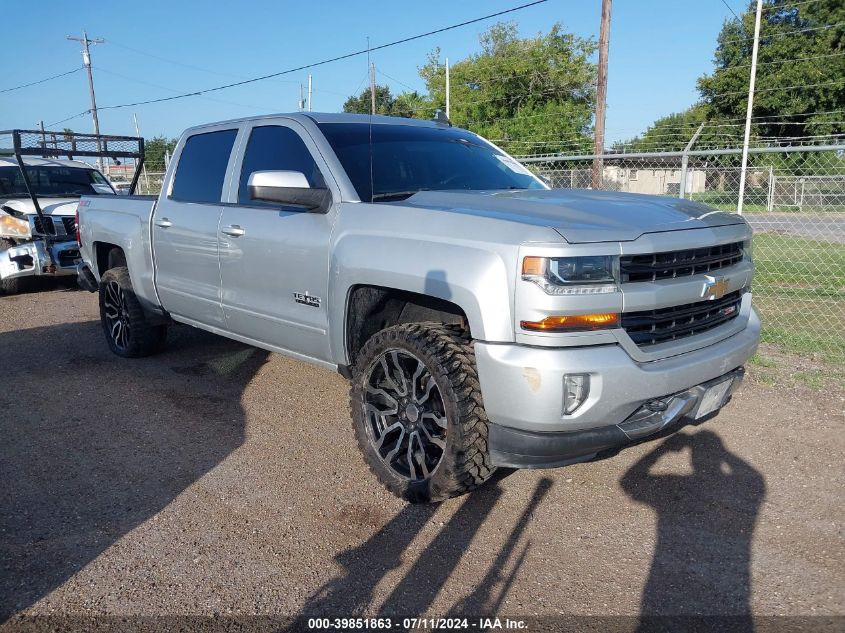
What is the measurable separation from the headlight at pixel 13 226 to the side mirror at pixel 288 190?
7.45m

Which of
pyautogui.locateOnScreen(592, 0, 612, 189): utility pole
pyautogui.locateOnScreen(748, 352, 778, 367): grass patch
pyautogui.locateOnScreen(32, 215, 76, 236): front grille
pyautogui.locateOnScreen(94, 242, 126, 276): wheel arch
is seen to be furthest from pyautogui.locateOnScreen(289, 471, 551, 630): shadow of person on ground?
pyautogui.locateOnScreen(592, 0, 612, 189): utility pole

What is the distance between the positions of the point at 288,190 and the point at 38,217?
7.30 meters

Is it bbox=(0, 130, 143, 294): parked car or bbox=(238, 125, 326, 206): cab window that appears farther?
bbox=(0, 130, 143, 294): parked car

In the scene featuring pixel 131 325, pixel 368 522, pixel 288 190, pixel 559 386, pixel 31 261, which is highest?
pixel 288 190

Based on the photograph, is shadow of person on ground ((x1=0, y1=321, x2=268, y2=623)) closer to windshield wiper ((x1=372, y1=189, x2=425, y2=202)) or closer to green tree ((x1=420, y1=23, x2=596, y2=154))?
windshield wiper ((x1=372, y1=189, x2=425, y2=202))

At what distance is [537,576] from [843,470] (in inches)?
84.8

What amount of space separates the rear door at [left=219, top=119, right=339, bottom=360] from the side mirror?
3.0 inches

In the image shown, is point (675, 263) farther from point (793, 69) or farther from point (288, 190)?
point (793, 69)

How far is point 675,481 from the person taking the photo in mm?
3762

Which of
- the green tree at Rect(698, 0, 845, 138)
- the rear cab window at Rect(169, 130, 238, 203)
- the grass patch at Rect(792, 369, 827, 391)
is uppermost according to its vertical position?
the green tree at Rect(698, 0, 845, 138)

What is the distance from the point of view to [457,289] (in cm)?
310

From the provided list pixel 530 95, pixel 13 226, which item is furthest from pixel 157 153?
pixel 13 226

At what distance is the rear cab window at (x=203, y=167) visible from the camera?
489 centimetres

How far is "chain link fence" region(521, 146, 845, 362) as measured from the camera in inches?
277
